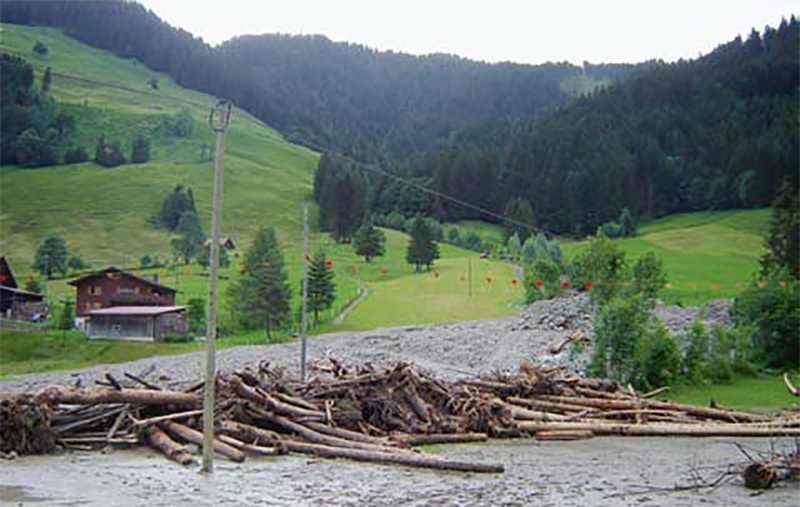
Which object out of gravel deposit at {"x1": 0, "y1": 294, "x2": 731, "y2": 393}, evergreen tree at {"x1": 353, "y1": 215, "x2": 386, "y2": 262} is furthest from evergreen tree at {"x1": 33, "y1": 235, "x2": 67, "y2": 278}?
gravel deposit at {"x1": 0, "y1": 294, "x2": 731, "y2": 393}

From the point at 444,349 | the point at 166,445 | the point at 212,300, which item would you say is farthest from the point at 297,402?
the point at 444,349

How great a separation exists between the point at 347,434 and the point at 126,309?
177 ft

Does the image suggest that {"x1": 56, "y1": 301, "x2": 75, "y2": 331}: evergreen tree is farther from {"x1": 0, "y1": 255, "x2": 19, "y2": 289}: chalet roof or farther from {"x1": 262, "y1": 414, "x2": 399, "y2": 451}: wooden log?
{"x1": 262, "y1": 414, "x2": 399, "y2": 451}: wooden log

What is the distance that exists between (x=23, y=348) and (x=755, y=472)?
193ft

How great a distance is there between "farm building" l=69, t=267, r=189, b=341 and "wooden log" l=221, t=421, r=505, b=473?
1962 inches

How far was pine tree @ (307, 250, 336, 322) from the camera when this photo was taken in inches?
2756

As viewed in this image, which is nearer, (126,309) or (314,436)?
(314,436)

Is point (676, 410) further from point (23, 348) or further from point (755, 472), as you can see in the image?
point (23, 348)

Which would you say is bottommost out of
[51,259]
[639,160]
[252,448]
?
[51,259]

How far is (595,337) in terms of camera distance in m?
38.0

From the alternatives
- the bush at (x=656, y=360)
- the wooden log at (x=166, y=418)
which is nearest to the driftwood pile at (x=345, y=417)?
the wooden log at (x=166, y=418)

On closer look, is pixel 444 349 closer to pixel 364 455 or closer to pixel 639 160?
pixel 364 455

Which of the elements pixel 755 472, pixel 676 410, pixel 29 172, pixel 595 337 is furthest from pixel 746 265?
pixel 29 172

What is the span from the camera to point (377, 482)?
16938 millimetres
